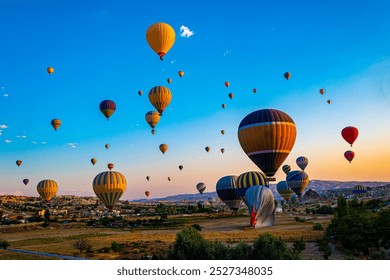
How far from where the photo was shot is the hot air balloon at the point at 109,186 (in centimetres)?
5894

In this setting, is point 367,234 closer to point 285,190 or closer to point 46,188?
point 46,188

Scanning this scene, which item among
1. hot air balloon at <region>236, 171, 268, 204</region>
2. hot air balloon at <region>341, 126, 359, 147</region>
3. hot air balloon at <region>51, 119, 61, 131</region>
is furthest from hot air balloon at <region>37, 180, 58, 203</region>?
hot air balloon at <region>341, 126, 359, 147</region>

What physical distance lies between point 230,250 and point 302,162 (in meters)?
103

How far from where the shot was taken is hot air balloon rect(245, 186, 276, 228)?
52438 millimetres

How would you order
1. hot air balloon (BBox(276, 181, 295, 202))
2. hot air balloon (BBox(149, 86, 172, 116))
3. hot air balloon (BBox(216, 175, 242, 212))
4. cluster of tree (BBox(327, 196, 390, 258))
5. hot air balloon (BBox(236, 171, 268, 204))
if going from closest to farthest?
Result: cluster of tree (BBox(327, 196, 390, 258)) → hot air balloon (BBox(149, 86, 172, 116)) → hot air balloon (BBox(236, 171, 268, 204)) → hot air balloon (BBox(216, 175, 242, 212)) → hot air balloon (BBox(276, 181, 295, 202))

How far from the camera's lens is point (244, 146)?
147ft

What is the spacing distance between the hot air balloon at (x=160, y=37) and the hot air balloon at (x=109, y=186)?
2219cm

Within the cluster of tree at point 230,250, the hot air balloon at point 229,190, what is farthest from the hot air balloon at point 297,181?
the cluster of tree at point 230,250

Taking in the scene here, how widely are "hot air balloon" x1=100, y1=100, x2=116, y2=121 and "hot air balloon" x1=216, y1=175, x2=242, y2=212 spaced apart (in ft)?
93.4

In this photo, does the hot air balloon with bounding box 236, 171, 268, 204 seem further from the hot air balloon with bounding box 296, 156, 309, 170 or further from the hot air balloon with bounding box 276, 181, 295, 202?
the hot air balloon with bounding box 296, 156, 309, 170

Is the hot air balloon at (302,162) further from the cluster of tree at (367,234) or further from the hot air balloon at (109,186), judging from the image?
the cluster of tree at (367,234)
